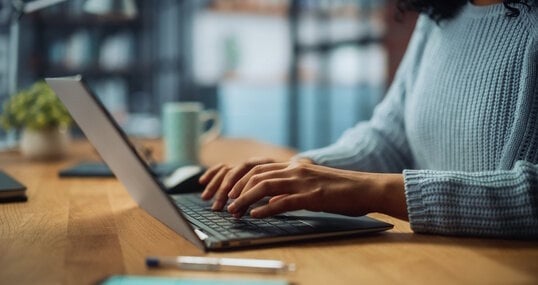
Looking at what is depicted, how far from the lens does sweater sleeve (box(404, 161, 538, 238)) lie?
0.71 meters

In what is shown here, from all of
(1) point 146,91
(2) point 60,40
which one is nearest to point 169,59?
(1) point 146,91

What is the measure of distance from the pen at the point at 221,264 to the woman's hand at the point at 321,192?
0.47ft

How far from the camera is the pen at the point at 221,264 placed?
0.57 meters

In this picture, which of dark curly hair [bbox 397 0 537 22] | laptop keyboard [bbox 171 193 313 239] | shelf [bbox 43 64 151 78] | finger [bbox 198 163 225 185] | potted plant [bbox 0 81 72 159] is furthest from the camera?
shelf [bbox 43 64 151 78]

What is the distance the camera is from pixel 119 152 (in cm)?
74

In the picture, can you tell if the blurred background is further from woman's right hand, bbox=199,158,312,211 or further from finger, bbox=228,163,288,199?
finger, bbox=228,163,288,199

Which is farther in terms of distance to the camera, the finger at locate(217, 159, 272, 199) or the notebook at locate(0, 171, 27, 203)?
the notebook at locate(0, 171, 27, 203)

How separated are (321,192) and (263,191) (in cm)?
7

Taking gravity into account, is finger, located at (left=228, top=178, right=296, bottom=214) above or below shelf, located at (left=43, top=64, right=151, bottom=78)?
below

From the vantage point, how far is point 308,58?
396cm

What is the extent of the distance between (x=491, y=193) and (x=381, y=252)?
0.54 feet

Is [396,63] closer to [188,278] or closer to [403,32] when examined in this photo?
[403,32]

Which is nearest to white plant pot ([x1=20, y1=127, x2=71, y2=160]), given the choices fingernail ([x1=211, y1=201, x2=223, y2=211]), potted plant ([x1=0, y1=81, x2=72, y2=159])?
potted plant ([x1=0, y1=81, x2=72, y2=159])

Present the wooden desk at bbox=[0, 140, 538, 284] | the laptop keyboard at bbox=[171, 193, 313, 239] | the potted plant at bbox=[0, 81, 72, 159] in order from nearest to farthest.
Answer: the wooden desk at bbox=[0, 140, 538, 284], the laptop keyboard at bbox=[171, 193, 313, 239], the potted plant at bbox=[0, 81, 72, 159]
